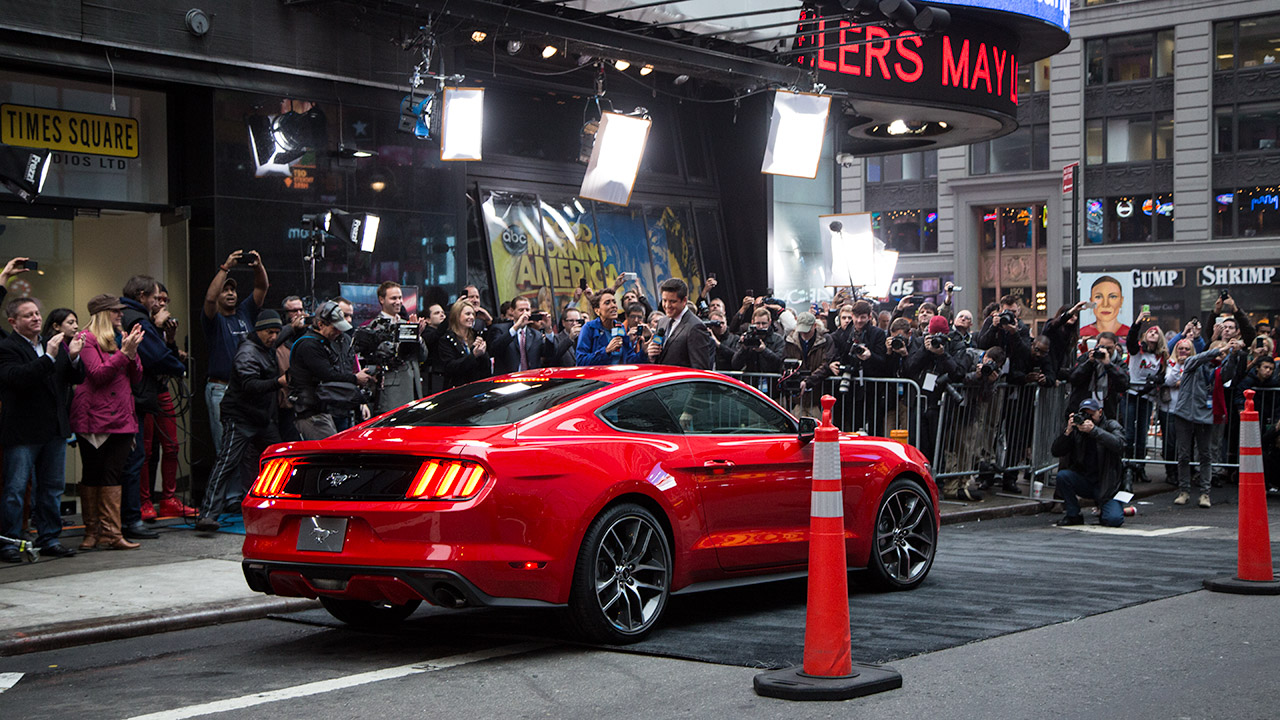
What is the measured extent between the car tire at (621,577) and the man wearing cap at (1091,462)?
7003 millimetres

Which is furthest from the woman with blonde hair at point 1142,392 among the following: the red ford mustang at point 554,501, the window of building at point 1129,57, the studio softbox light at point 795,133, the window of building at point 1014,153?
the window of building at point 1014,153

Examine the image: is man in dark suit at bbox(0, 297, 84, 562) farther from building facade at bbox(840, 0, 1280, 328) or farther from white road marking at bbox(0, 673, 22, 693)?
building facade at bbox(840, 0, 1280, 328)

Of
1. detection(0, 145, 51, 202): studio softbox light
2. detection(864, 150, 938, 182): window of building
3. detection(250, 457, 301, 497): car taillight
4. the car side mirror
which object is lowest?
detection(250, 457, 301, 497): car taillight

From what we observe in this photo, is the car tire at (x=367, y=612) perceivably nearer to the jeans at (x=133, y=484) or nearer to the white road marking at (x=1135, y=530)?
the jeans at (x=133, y=484)

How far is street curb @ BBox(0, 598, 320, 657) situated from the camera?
7.27 metres

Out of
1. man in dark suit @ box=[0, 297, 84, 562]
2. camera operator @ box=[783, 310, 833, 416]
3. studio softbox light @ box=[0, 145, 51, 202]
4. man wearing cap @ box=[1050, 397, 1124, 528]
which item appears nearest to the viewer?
man in dark suit @ box=[0, 297, 84, 562]

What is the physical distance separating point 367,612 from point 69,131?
7114mm

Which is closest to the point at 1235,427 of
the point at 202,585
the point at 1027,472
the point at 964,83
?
the point at 1027,472

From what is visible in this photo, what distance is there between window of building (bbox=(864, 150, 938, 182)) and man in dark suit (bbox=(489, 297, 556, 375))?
37.0m

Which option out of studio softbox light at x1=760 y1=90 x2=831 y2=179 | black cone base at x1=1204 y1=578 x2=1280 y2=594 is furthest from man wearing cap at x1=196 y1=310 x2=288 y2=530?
studio softbox light at x1=760 y1=90 x2=831 y2=179

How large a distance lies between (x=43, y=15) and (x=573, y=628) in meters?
8.15

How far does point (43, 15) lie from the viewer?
1152 centimetres

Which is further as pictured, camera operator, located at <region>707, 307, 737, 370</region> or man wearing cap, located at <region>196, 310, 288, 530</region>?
camera operator, located at <region>707, 307, 737, 370</region>

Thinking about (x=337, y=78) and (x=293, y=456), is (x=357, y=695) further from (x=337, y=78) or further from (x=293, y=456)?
(x=337, y=78)
